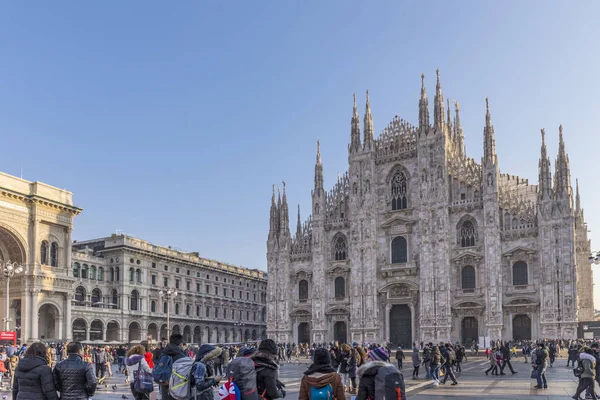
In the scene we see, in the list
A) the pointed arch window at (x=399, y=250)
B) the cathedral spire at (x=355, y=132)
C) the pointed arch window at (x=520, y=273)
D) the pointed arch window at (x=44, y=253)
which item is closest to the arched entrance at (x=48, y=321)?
the pointed arch window at (x=44, y=253)

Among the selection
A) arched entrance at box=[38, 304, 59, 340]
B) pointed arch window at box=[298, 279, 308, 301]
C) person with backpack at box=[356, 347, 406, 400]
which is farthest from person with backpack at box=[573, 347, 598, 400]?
pointed arch window at box=[298, 279, 308, 301]

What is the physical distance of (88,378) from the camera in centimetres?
851

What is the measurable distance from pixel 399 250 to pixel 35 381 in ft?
173

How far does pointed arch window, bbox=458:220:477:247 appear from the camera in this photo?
182ft

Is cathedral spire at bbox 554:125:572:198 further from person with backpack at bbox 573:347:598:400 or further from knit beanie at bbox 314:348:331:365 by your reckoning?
knit beanie at bbox 314:348:331:365

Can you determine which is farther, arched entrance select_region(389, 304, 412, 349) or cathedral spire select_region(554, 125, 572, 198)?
arched entrance select_region(389, 304, 412, 349)

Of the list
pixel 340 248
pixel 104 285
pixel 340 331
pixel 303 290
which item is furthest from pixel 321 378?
pixel 104 285

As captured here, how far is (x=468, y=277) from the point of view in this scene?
5547cm

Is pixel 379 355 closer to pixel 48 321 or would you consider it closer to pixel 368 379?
pixel 368 379

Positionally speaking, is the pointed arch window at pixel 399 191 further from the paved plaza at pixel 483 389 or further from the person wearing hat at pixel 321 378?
the person wearing hat at pixel 321 378

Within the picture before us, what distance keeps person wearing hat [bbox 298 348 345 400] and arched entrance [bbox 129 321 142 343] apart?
65.3 m

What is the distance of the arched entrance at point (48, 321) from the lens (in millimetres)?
51894

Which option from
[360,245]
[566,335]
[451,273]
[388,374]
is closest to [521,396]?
[388,374]

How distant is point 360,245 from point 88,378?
52592 mm
